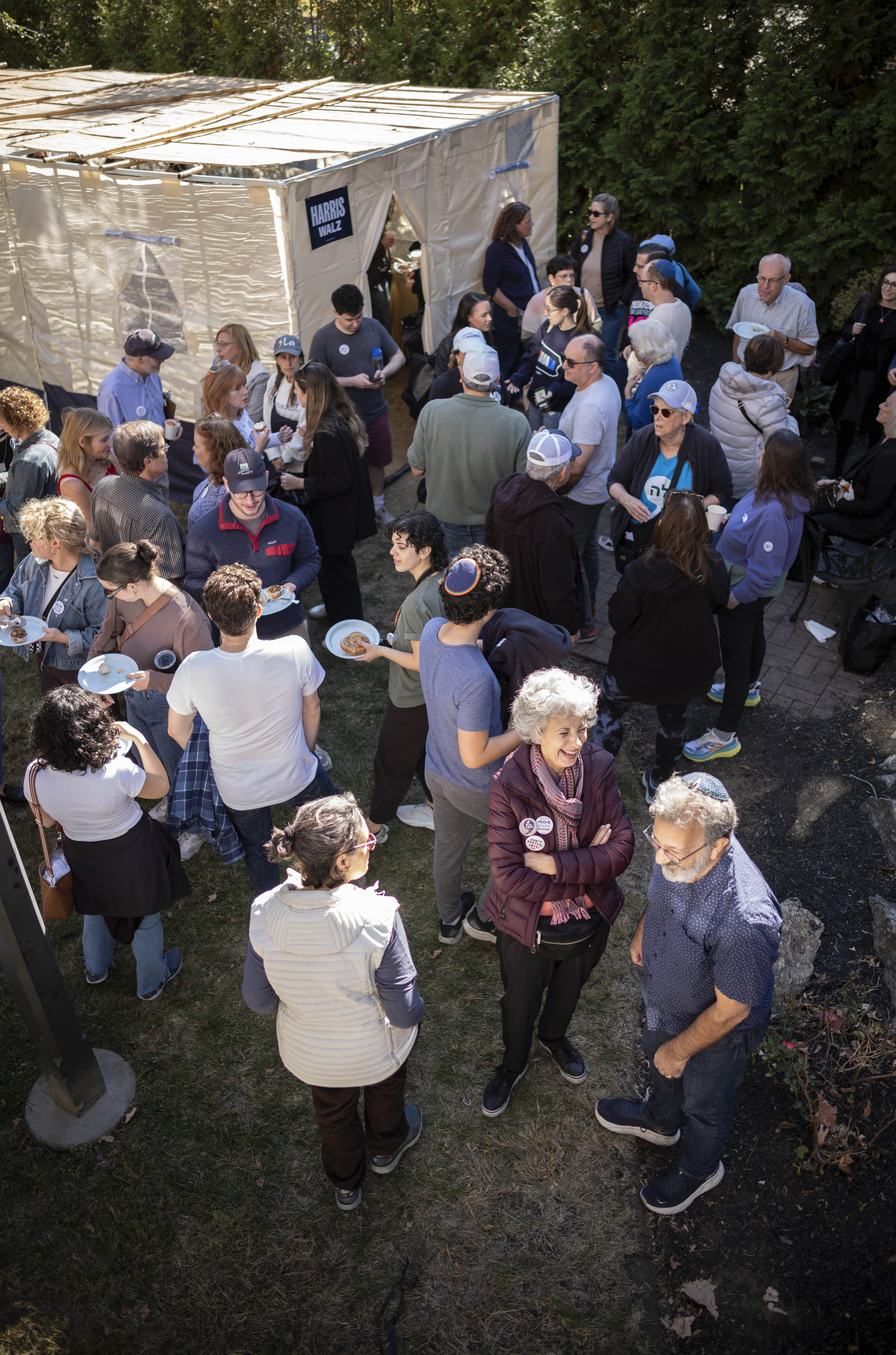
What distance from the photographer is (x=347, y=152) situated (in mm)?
7762

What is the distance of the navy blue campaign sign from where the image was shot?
736 centimetres

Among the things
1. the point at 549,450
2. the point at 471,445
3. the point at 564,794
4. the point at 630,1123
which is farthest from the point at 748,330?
the point at 630,1123

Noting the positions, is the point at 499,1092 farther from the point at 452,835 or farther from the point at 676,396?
the point at 676,396

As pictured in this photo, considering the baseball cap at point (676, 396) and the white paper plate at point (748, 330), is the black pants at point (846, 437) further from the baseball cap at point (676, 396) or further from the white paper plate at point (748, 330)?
the baseball cap at point (676, 396)

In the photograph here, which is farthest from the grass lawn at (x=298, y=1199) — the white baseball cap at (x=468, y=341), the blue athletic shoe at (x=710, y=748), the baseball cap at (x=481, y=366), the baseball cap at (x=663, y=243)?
the baseball cap at (x=663, y=243)

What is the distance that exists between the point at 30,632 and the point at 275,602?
1185 mm

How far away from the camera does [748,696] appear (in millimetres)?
5922

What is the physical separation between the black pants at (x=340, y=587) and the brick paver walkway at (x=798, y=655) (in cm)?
161

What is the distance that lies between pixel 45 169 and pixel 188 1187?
334 inches

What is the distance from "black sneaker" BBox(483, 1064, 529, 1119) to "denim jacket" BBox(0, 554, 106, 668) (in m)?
2.81

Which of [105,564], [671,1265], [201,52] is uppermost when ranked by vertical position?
[201,52]

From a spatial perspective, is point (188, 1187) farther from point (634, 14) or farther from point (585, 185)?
point (634, 14)

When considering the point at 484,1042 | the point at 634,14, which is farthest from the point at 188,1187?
the point at 634,14

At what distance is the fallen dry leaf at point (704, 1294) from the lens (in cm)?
328
